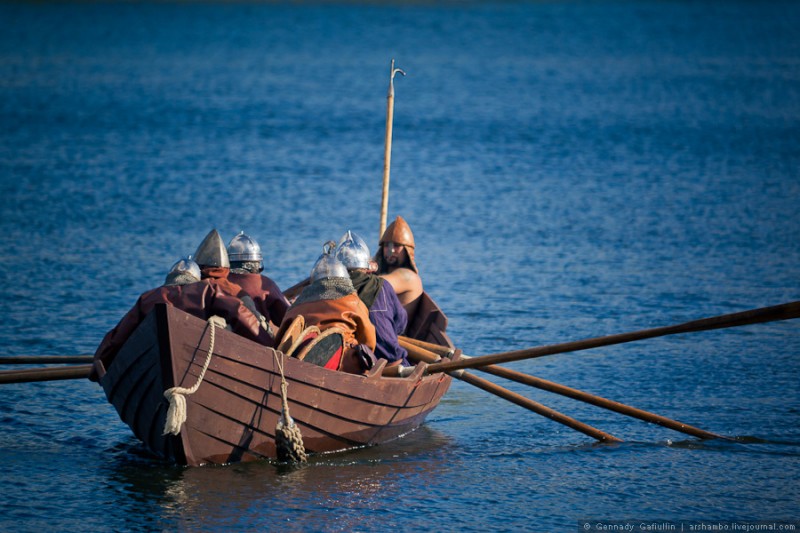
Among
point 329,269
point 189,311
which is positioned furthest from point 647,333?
point 189,311

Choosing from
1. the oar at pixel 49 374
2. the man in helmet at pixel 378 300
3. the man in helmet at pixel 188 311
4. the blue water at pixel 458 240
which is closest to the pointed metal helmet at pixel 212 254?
the man in helmet at pixel 188 311

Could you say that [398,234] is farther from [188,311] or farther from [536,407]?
[188,311]

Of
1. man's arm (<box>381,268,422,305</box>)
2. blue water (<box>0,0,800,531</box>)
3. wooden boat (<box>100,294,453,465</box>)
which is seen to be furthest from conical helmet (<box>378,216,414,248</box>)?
wooden boat (<box>100,294,453,465</box>)

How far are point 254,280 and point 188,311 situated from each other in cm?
195

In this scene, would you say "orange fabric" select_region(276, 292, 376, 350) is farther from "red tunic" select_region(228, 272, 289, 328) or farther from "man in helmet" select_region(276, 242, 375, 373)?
"red tunic" select_region(228, 272, 289, 328)

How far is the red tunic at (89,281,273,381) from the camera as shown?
10031mm

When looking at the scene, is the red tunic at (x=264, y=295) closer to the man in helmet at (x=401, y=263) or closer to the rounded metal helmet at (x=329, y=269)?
the rounded metal helmet at (x=329, y=269)

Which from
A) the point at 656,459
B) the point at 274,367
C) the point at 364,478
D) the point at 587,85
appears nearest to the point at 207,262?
the point at 274,367

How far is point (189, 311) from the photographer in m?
10.1

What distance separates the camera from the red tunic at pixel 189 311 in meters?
10.0

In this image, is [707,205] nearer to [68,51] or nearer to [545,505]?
[545,505]

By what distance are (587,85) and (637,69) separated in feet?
20.9

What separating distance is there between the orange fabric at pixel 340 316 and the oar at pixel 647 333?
3.05ft

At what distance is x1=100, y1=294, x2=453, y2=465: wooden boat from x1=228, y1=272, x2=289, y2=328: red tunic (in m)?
1.52
